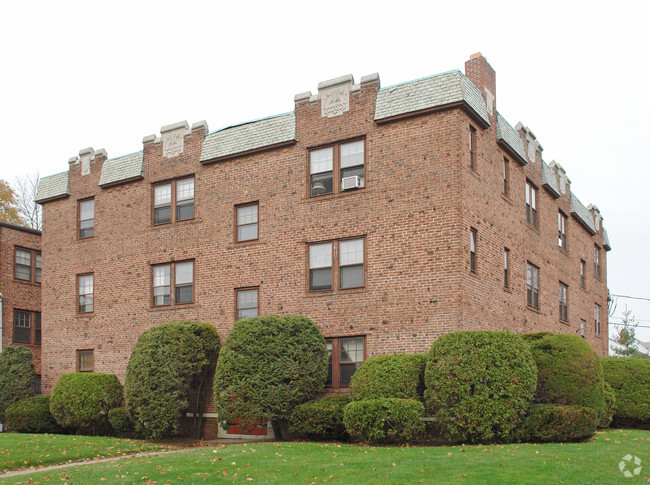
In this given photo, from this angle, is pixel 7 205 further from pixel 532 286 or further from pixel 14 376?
pixel 532 286

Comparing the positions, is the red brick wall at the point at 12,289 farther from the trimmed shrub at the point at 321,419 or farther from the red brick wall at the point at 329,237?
the trimmed shrub at the point at 321,419

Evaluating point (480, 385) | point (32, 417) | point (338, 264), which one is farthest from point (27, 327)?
point (480, 385)

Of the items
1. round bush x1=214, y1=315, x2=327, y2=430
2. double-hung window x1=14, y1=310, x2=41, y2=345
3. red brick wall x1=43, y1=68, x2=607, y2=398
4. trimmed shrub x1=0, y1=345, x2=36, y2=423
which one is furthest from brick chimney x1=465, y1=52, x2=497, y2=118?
double-hung window x1=14, y1=310, x2=41, y2=345

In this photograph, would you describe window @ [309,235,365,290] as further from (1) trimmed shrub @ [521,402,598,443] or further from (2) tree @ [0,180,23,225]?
(2) tree @ [0,180,23,225]

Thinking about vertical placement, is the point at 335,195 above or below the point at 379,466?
above

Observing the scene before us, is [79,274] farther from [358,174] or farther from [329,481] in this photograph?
[329,481]

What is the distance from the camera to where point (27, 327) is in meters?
32.2

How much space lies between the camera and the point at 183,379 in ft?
69.6

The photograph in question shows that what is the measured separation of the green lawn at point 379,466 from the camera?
12070 millimetres

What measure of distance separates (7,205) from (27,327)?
17694 millimetres

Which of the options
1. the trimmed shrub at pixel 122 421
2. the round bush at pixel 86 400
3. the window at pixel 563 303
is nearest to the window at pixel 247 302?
the trimmed shrub at pixel 122 421

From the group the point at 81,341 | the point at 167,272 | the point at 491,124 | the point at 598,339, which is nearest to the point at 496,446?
the point at 491,124

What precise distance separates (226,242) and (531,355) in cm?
1083

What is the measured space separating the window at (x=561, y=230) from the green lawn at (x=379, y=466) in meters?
13.6
